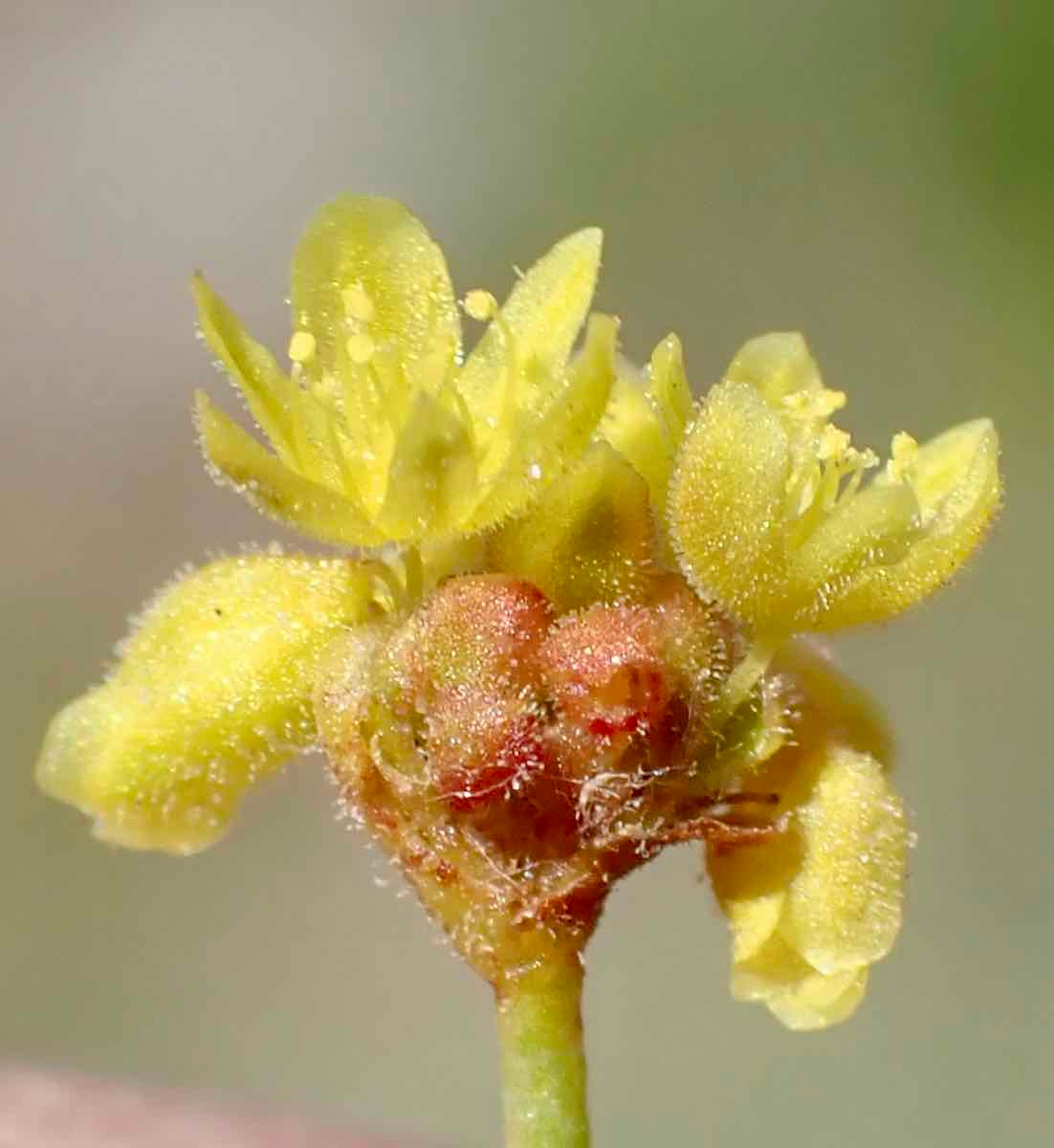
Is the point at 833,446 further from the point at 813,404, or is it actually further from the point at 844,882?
the point at 844,882

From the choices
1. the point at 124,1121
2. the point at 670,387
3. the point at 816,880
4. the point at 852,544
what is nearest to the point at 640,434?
the point at 670,387

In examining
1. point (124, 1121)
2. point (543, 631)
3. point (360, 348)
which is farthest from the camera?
point (124, 1121)

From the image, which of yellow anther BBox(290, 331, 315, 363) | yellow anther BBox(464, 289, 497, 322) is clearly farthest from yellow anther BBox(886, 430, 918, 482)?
yellow anther BBox(290, 331, 315, 363)

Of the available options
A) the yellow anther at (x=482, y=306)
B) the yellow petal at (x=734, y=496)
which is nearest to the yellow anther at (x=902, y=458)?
the yellow petal at (x=734, y=496)

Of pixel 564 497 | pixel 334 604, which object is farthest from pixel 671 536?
pixel 334 604

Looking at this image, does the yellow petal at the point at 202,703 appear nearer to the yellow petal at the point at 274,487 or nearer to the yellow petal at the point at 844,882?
the yellow petal at the point at 274,487

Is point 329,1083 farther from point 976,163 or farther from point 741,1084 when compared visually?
point 976,163
